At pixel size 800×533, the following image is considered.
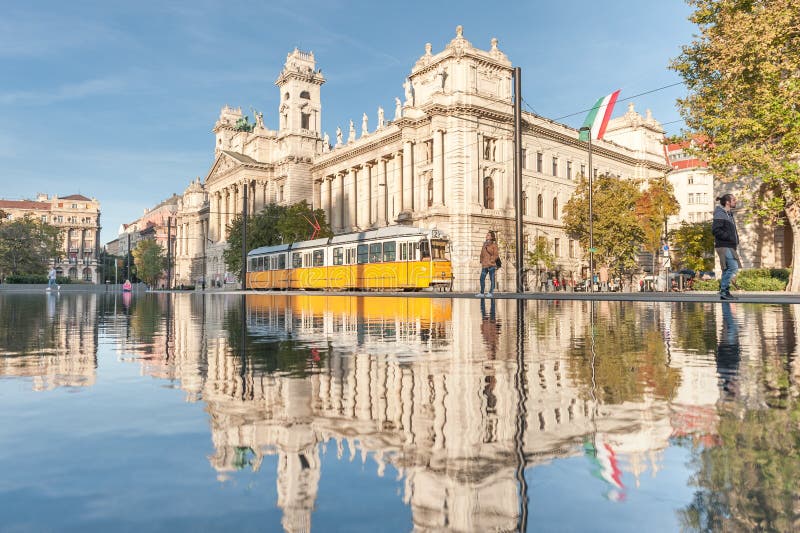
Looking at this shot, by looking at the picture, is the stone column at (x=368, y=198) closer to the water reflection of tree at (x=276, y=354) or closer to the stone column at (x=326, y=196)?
the stone column at (x=326, y=196)

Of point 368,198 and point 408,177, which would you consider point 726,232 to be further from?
point 368,198

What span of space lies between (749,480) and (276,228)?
5694 centimetres

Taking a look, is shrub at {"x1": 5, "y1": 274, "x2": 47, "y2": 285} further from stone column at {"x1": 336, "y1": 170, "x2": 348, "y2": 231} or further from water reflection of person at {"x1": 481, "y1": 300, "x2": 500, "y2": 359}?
water reflection of person at {"x1": 481, "y1": 300, "x2": 500, "y2": 359}

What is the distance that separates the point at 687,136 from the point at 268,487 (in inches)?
1037

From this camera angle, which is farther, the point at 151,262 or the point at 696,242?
the point at 151,262

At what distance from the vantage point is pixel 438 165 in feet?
156

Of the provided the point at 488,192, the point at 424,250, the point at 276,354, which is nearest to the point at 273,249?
the point at 424,250

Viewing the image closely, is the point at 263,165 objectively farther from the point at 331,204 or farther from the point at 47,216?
the point at 47,216

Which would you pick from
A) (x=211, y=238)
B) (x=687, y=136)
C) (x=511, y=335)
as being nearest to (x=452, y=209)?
(x=687, y=136)

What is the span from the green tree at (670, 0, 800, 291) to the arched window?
24.3 meters

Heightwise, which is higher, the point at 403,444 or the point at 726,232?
the point at 726,232

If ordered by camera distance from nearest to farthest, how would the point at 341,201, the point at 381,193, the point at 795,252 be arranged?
1. the point at 795,252
2. the point at 381,193
3. the point at 341,201

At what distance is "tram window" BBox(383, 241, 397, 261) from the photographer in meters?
30.6

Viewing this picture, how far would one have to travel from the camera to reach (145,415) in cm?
271
